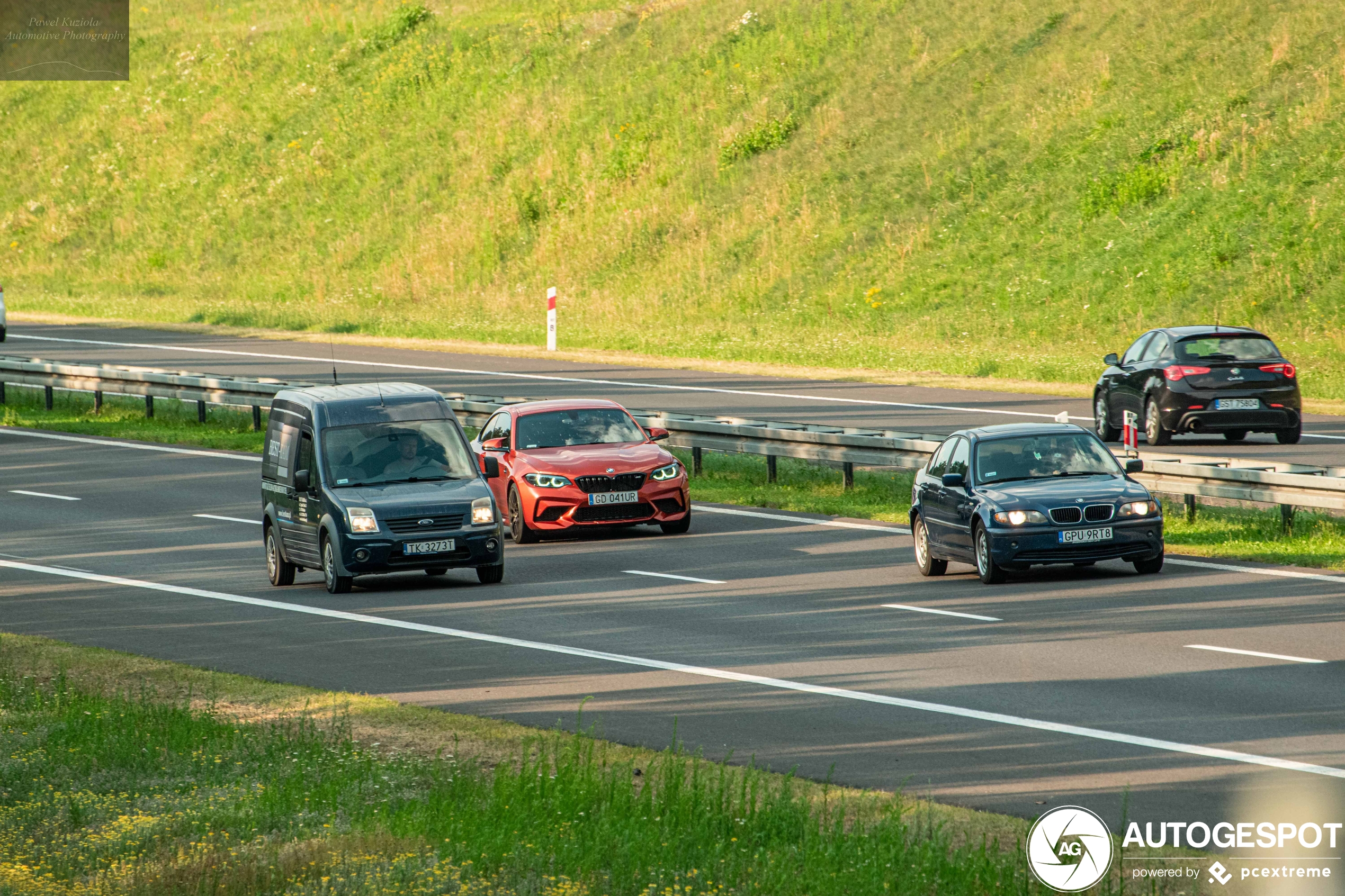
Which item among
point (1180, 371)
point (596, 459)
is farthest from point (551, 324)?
point (596, 459)

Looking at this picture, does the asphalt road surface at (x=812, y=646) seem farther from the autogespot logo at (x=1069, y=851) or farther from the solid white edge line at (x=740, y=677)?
the autogespot logo at (x=1069, y=851)

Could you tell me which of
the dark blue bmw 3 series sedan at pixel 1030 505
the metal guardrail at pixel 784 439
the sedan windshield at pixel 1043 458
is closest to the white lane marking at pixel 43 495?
the metal guardrail at pixel 784 439

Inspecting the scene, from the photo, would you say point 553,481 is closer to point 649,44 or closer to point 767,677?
point 767,677

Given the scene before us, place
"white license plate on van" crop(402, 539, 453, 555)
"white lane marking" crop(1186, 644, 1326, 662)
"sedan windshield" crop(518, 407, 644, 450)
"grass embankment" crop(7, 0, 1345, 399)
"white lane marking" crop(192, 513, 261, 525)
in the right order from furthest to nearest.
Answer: "grass embankment" crop(7, 0, 1345, 399)
"white lane marking" crop(192, 513, 261, 525)
"sedan windshield" crop(518, 407, 644, 450)
"white license plate on van" crop(402, 539, 453, 555)
"white lane marking" crop(1186, 644, 1326, 662)

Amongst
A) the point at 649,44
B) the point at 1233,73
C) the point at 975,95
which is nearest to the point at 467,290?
the point at 649,44

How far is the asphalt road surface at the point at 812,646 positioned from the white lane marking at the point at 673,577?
7 cm

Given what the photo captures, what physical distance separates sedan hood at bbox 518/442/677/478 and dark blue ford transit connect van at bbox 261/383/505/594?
67.0 inches

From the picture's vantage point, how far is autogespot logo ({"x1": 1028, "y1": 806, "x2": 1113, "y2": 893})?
7.85 metres

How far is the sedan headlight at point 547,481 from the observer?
69.3 ft

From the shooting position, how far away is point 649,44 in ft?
201

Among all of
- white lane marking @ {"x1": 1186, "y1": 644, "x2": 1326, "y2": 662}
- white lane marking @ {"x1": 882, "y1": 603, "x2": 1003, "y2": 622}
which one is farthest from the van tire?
white lane marking @ {"x1": 1186, "y1": 644, "x2": 1326, "y2": 662}

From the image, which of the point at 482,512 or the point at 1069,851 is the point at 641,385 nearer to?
the point at 482,512

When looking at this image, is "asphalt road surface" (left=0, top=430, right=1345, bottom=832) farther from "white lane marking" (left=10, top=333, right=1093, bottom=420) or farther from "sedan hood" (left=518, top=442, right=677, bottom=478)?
"white lane marking" (left=10, top=333, right=1093, bottom=420)

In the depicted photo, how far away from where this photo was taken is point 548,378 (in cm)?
3744
